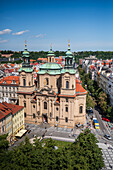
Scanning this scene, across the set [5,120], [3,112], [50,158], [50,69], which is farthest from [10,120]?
[50,69]

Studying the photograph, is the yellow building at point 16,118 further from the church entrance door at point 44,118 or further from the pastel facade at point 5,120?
the church entrance door at point 44,118

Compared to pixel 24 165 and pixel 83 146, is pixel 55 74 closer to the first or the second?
pixel 83 146

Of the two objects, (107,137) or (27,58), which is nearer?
(107,137)

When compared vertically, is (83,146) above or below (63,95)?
below

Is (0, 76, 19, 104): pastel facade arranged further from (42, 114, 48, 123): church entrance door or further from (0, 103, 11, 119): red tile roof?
(0, 103, 11, 119): red tile roof

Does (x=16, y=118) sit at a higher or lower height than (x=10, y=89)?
lower

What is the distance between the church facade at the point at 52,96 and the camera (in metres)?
58.8

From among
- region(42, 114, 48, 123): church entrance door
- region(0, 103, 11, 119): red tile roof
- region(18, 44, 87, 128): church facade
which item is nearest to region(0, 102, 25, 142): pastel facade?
region(0, 103, 11, 119): red tile roof

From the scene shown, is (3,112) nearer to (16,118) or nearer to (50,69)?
(16,118)

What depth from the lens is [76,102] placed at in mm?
62250

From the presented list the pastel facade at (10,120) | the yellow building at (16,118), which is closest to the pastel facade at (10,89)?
the yellow building at (16,118)

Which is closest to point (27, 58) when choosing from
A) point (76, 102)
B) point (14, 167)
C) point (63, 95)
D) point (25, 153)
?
point (63, 95)

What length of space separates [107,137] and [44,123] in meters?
24.4

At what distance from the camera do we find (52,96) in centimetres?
6047
